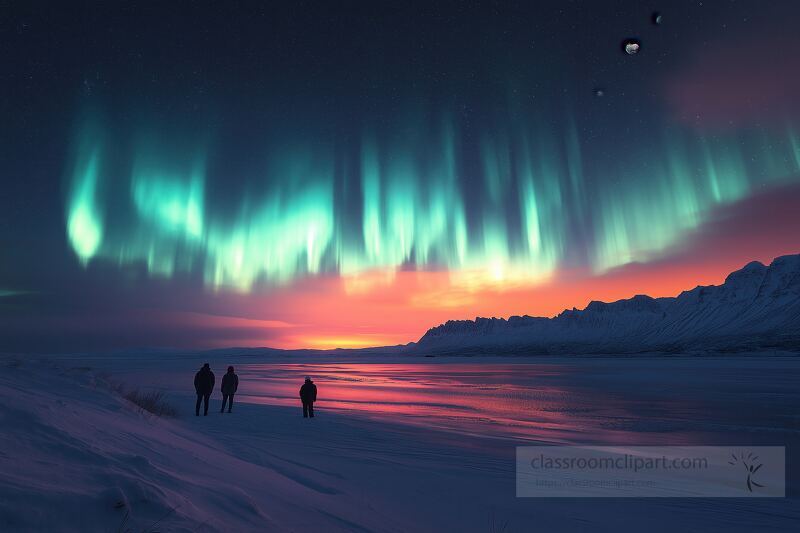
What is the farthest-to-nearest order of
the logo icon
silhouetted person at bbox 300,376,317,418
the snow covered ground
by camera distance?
silhouetted person at bbox 300,376,317,418 < the logo icon < the snow covered ground

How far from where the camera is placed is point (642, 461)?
10781 millimetres

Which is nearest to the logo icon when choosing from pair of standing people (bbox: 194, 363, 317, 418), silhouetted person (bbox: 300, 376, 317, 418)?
pair of standing people (bbox: 194, 363, 317, 418)

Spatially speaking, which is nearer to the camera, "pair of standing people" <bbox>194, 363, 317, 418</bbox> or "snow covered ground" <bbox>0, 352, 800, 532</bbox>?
"snow covered ground" <bbox>0, 352, 800, 532</bbox>

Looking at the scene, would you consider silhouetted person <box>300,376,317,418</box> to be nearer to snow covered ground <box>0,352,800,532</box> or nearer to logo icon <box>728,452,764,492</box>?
snow covered ground <box>0,352,800,532</box>

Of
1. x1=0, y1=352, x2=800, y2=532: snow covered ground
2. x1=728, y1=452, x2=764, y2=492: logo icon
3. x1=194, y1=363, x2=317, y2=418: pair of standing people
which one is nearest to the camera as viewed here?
x1=0, y1=352, x2=800, y2=532: snow covered ground

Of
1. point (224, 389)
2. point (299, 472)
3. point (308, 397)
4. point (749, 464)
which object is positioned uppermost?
point (224, 389)

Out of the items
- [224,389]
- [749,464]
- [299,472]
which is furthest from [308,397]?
[749,464]

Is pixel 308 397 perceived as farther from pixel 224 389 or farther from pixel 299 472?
pixel 299 472

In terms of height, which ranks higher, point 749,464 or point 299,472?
point 299,472

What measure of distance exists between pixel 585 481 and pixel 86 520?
8.56 meters

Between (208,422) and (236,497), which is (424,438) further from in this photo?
(236,497)

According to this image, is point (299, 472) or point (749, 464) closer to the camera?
point (299, 472)

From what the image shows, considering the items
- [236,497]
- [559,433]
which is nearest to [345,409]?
[559,433]

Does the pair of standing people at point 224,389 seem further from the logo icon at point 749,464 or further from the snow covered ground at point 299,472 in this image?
the logo icon at point 749,464
